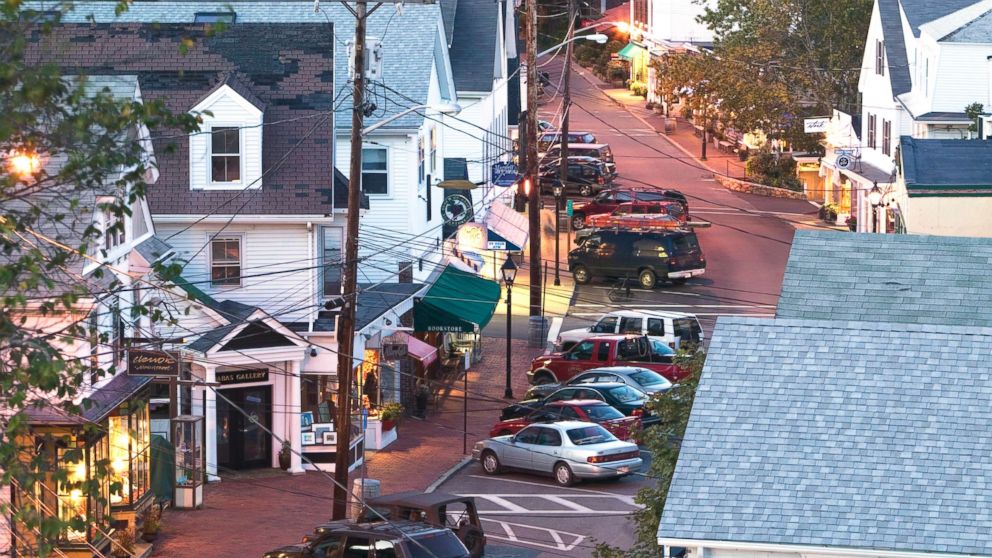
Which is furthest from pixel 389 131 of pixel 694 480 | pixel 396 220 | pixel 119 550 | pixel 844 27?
pixel 844 27

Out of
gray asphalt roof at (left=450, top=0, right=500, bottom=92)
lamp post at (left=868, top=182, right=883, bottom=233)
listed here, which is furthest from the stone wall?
gray asphalt roof at (left=450, top=0, right=500, bottom=92)

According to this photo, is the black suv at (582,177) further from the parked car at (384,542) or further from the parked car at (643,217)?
the parked car at (384,542)

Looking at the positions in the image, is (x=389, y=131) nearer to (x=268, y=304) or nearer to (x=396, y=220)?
(x=396, y=220)

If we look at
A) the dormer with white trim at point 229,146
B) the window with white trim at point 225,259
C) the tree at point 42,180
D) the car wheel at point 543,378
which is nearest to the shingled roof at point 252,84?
the dormer with white trim at point 229,146

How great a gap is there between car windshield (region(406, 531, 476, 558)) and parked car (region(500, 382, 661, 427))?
13707 millimetres

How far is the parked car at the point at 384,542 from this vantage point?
2459 centimetres

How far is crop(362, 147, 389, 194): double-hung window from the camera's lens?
4317 cm

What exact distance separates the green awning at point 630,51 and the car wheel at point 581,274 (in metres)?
53.3

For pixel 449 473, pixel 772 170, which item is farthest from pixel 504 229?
pixel 772 170

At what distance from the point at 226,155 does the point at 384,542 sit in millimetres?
14530

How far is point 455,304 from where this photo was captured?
4347cm

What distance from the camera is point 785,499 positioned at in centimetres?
1811

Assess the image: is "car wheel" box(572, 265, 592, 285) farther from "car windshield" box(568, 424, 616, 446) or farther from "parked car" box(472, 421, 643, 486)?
"car windshield" box(568, 424, 616, 446)

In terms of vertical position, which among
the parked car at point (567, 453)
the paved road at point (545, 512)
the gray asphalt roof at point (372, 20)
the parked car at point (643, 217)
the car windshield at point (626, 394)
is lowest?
the paved road at point (545, 512)
